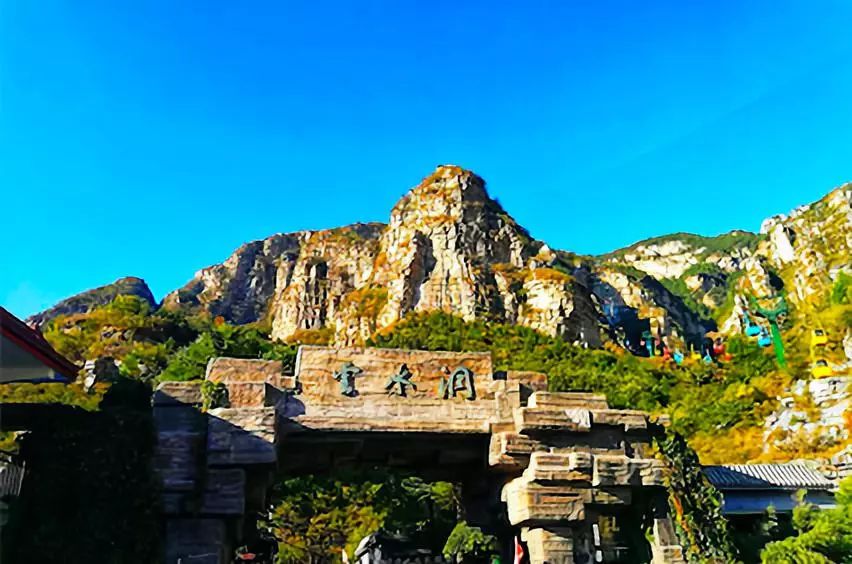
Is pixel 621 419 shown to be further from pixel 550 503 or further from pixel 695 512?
pixel 550 503

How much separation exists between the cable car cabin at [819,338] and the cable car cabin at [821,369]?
57.7 inches

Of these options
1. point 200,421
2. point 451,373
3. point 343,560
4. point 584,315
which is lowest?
point 343,560

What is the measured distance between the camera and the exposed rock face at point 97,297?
362ft

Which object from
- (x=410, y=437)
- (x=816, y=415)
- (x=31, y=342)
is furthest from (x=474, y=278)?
(x=31, y=342)

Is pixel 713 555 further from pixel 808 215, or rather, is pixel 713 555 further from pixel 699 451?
pixel 808 215

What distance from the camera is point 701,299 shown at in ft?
441

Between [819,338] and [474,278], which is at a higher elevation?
[474,278]

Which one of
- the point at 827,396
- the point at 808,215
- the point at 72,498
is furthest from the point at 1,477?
the point at 808,215

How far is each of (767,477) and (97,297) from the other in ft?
400

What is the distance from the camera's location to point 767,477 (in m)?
18.6

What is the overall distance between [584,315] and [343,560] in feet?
145

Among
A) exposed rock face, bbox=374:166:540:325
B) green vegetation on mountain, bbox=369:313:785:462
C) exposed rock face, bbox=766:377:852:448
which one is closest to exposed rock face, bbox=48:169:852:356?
exposed rock face, bbox=374:166:540:325

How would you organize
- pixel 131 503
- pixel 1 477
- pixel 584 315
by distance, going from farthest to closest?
pixel 584 315 → pixel 131 503 → pixel 1 477

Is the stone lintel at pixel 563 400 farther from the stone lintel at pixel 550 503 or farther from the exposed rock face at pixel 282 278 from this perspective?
the exposed rock face at pixel 282 278
